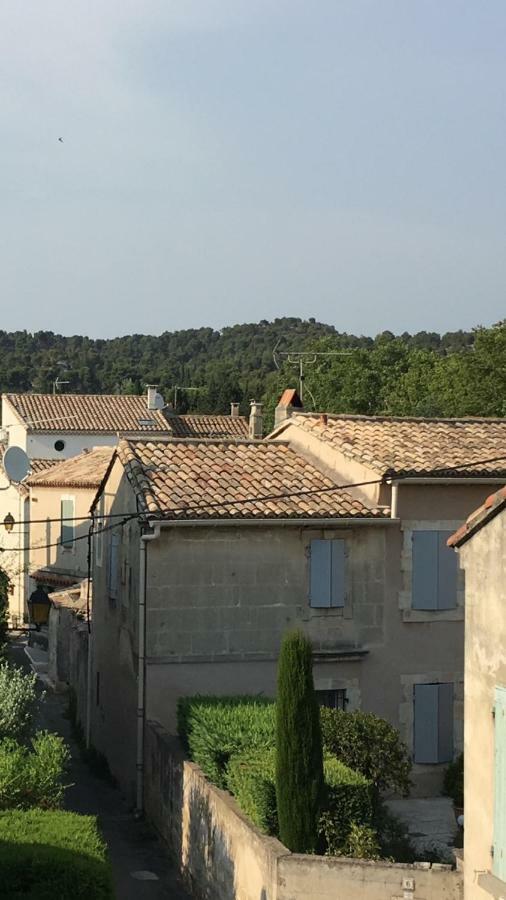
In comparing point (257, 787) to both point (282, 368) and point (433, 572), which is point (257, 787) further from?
point (282, 368)

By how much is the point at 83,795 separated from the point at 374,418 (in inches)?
354

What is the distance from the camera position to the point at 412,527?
2116cm

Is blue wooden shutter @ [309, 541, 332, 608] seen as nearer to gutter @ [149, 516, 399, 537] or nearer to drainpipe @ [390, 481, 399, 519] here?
gutter @ [149, 516, 399, 537]

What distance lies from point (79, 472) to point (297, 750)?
29103 mm

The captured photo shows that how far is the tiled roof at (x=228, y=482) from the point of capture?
20.5 meters

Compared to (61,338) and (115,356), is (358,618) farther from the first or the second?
(61,338)

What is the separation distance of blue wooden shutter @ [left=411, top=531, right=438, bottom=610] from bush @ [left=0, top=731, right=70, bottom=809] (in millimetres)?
7807

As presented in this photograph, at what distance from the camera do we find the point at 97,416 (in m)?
65.4

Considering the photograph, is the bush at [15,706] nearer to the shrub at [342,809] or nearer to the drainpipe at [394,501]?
the shrub at [342,809]

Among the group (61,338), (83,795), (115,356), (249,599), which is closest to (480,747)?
(249,599)

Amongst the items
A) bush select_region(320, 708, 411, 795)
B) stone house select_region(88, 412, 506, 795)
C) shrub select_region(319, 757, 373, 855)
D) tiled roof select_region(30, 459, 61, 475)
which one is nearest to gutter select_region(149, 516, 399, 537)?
stone house select_region(88, 412, 506, 795)

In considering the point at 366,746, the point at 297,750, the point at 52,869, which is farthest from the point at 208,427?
the point at 52,869

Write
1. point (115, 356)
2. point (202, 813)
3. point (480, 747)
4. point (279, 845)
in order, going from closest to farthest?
point (480, 747) < point (279, 845) < point (202, 813) < point (115, 356)

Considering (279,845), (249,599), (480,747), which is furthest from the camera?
(249,599)
